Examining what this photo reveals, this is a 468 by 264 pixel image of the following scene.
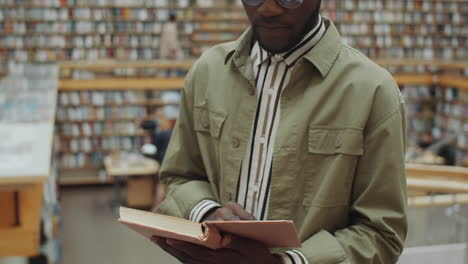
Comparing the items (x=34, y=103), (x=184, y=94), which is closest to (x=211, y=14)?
(x=34, y=103)

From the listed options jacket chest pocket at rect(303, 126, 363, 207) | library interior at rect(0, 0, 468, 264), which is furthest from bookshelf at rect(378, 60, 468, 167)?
jacket chest pocket at rect(303, 126, 363, 207)

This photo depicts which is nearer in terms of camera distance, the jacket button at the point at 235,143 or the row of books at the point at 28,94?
the jacket button at the point at 235,143

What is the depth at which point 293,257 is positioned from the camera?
1.08 metres

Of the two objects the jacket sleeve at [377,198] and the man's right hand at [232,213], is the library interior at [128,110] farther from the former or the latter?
the man's right hand at [232,213]

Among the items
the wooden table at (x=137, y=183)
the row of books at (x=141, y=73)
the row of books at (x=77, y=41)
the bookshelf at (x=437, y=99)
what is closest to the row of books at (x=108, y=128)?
the row of books at (x=141, y=73)

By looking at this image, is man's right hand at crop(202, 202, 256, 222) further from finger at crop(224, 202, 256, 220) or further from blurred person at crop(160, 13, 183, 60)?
blurred person at crop(160, 13, 183, 60)

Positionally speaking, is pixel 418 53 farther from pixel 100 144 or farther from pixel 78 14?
pixel 100 144

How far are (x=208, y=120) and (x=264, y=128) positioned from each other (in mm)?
157

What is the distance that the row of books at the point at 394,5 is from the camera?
11000 mm

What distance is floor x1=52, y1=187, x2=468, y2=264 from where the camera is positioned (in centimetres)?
281

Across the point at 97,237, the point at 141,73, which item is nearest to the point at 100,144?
the point at 141,73

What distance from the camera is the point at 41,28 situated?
31.8 feet

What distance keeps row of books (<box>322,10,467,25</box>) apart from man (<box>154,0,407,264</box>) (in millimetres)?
10111

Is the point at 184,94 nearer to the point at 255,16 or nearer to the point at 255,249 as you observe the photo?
the point at 255,16
